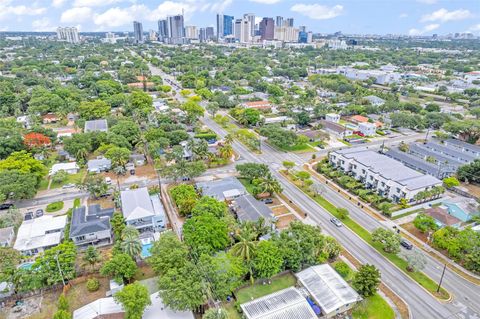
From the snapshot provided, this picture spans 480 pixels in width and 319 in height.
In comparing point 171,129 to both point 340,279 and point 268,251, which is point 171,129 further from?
point 340,279

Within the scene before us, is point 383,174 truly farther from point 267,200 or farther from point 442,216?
point 267,200

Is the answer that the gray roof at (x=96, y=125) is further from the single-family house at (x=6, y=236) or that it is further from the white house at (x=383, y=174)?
the white house at (x=383, y=174)

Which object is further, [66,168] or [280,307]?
[66,168]

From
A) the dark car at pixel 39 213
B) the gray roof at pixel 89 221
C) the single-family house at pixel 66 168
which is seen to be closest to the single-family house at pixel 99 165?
the single-family house at pixel 66 168

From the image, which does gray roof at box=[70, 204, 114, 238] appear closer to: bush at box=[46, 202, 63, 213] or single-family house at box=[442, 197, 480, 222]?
bush at box=[46, 202, 63, 213]

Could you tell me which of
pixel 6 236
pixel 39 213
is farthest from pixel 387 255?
pixel 39 213

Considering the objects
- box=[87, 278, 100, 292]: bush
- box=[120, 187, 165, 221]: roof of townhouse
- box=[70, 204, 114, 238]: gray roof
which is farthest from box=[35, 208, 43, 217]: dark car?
box=[87, 278, 100, 292]: bush
